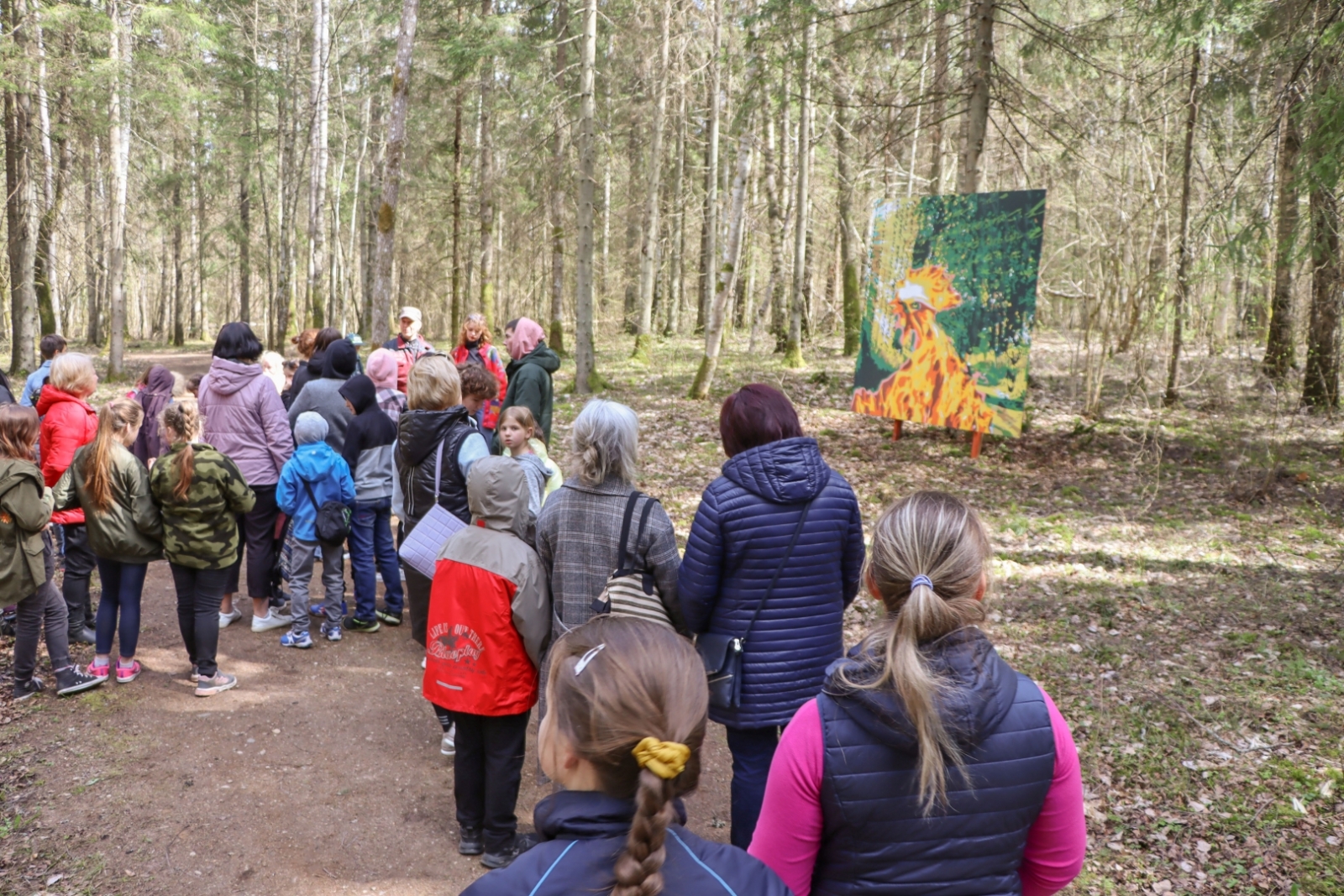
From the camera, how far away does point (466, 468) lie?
5320 millimetres

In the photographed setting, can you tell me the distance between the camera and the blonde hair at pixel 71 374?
6.26 m

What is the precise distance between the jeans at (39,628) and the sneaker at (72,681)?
0.14ft

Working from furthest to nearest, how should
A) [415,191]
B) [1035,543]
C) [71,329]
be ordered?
[71,329]
[415,191]
[1035,543]

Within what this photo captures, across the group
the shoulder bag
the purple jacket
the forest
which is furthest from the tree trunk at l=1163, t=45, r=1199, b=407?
the purple jacket

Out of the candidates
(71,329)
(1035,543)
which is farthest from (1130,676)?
(71,329)

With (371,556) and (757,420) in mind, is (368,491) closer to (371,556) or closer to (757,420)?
(371,556)

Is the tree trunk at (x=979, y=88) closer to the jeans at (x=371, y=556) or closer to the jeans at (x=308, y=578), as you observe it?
the jeans at (x=371, y=556)

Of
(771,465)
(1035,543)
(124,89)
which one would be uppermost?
(124,89)

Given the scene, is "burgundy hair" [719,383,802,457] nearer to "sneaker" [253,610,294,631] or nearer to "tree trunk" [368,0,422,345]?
"sneaker" [253,610,294,631]

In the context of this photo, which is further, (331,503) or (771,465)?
(331,503)

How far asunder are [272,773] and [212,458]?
1907 millimetres

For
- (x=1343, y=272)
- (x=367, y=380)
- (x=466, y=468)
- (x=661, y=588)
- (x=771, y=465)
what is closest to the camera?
(x=771, y=465)

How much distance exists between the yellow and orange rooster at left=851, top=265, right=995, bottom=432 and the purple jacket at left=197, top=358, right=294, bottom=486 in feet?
25.7

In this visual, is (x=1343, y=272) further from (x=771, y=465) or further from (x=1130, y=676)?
(x=771, y=465)
